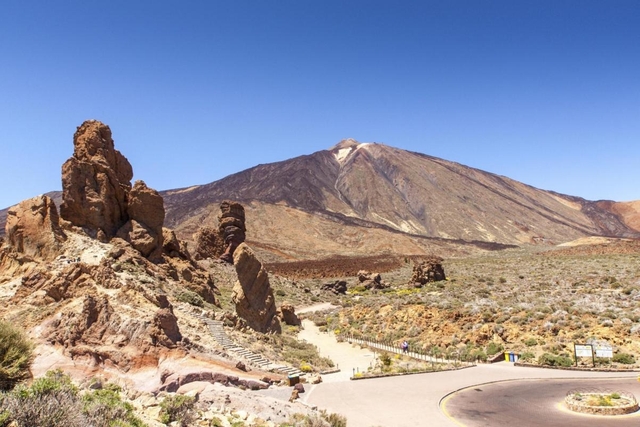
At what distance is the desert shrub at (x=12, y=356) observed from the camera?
9953mm

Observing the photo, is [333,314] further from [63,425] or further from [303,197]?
[303,197]

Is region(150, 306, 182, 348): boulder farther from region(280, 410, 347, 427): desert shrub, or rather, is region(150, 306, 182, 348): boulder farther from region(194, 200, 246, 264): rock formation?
region(194, 200, 246, 264): rock formation

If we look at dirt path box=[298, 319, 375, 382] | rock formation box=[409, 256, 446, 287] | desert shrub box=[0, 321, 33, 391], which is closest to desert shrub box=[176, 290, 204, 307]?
dirt path box=[298, 319, 375, 382]

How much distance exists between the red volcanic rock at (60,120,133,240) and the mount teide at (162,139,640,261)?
6516 cm

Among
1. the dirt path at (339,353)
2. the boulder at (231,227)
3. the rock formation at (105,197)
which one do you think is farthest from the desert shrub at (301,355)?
the boulder at (231,227)

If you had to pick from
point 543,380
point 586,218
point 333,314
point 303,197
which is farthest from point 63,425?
point 586,218

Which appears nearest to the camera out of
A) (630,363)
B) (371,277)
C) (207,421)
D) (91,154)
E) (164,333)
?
(207,421)

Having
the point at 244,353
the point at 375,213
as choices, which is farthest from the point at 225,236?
the point at 375,213

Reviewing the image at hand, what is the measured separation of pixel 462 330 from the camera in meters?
26.0

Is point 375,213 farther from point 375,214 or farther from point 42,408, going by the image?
point 42,408

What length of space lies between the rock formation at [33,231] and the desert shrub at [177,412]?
12.5 meters

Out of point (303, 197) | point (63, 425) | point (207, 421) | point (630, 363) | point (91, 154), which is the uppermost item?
point (303, 197)

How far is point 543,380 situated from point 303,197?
466 ft

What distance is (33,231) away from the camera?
65.2 ft
